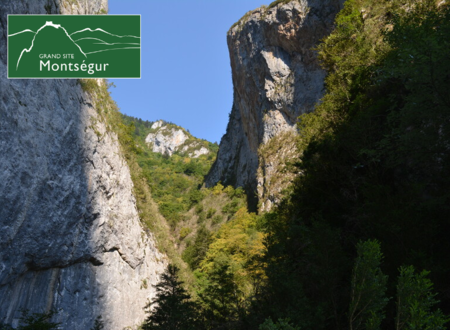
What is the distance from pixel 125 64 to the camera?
1159 centimetres

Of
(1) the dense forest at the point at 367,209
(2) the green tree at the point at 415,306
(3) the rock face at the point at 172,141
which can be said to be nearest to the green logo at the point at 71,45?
(1) the dense forest at the point at 367,209

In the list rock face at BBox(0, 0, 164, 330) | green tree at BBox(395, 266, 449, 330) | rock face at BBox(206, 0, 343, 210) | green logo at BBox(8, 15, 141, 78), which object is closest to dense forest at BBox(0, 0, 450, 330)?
green tree at BBox(395, 266, 449, 330)

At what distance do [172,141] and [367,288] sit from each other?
14977cm

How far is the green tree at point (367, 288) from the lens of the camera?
515cm

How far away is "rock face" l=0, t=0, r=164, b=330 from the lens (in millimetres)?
12211

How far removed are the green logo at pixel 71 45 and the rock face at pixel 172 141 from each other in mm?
124679

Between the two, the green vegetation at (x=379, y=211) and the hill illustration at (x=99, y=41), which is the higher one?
the hill illustration at (x=99, y=41)

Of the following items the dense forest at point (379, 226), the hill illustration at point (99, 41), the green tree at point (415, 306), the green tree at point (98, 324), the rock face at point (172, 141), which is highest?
the rock face at point (172, 141)

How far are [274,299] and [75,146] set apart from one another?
13612 mm

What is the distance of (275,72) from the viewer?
3931 cm

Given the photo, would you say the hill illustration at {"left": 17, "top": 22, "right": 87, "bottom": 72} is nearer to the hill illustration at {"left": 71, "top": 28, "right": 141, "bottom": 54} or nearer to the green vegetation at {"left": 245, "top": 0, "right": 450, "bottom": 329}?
the hill illustration at {"left": 71, "top": 28, "right": 141, "bottom": 54}

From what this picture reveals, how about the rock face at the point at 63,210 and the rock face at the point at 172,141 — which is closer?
the rock face at the point at 63,210

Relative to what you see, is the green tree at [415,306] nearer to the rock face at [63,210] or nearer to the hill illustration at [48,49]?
the hill illustration at [48,49]

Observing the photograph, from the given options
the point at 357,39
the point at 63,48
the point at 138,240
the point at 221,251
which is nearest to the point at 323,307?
the point at 63,48
